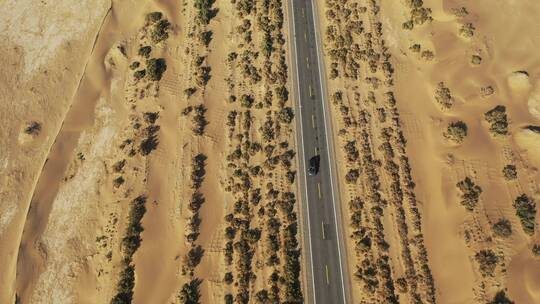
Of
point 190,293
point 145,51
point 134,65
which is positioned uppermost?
point 145,51

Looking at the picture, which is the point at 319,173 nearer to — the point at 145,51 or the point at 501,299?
the point at 501,299

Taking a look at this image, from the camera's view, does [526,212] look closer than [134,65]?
Yes

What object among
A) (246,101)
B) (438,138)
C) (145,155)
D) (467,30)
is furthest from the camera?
(467,30)

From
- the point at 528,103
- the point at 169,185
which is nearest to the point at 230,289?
the point at 169,185

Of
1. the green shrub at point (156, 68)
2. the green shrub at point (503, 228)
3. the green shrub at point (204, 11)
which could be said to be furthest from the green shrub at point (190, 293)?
the green shrub at point (204, 11)

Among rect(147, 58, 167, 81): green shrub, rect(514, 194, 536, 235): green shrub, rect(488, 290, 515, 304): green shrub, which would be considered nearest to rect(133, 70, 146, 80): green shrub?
rect(147, 58, 167, 81): green shrub

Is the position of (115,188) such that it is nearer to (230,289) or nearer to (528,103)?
(230,289)

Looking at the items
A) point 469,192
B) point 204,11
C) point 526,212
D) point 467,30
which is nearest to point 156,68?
point 204,11
